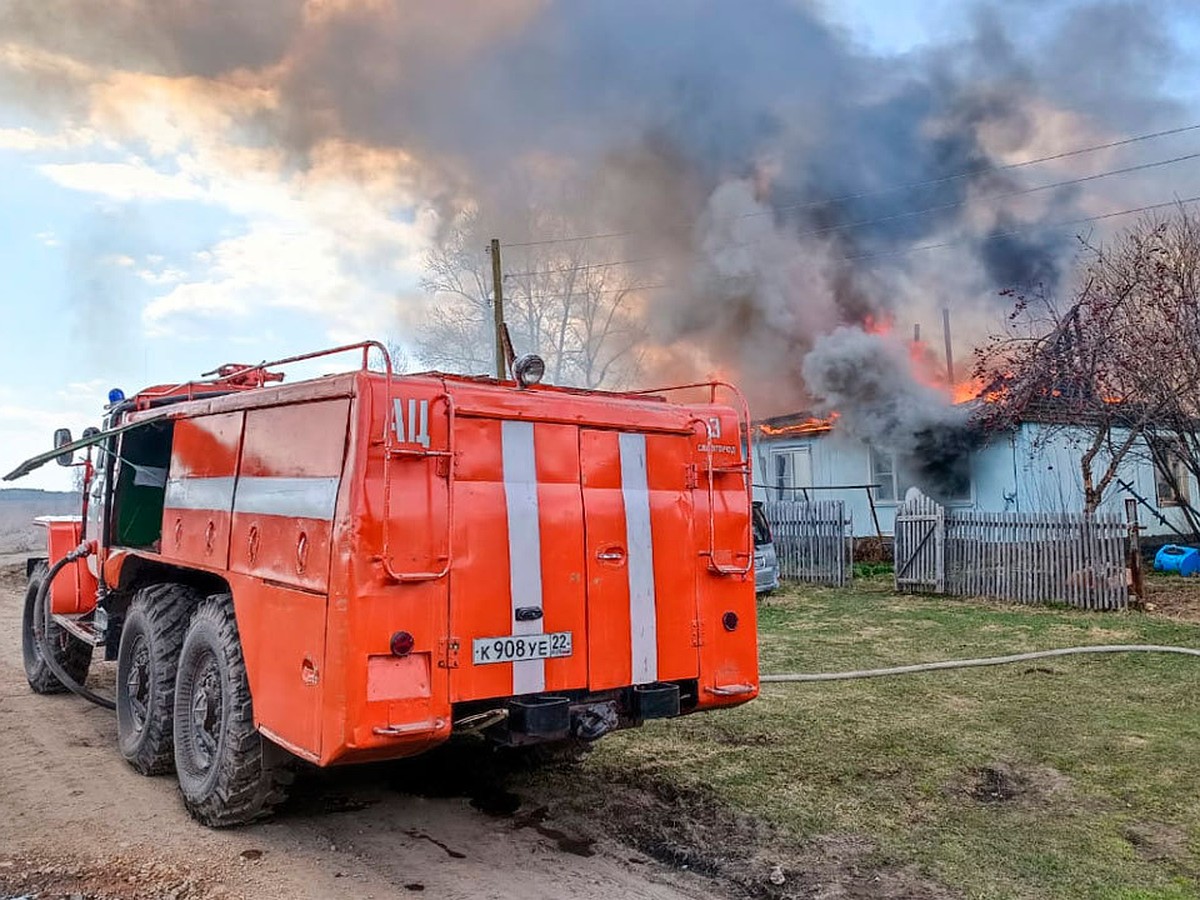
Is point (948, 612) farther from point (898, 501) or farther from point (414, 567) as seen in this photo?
point (414, 567)

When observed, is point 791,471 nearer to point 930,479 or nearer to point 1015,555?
point 930,479

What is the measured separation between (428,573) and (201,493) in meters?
2.10

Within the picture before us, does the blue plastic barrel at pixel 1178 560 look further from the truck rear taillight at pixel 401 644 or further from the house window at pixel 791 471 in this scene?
the truck rear taillight at pixel 401 644

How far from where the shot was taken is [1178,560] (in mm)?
15758

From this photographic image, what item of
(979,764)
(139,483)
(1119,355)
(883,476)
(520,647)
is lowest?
(979,764)

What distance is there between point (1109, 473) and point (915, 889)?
13155mm

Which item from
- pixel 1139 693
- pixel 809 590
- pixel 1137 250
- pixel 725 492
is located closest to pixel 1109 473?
pixel 1137 250

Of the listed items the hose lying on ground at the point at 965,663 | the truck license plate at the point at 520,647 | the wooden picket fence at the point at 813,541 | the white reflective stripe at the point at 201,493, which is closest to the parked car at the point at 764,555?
the wooden picket fence at the point at 813,541

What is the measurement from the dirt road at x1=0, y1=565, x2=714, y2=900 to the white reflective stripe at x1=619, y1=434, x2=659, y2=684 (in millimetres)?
967

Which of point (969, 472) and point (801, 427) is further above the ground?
point (801, 427)

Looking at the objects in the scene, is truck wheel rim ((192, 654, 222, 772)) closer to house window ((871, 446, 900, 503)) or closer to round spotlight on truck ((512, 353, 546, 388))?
round spotlight on truck ((512, 353, 546, 388))

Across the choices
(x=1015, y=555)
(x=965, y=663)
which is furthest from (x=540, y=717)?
(x=1015, y=555)

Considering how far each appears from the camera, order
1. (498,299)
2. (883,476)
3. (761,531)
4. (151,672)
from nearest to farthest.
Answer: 1. (151,672)
2. (761,531)
3. (498,299)
4. (883,476)

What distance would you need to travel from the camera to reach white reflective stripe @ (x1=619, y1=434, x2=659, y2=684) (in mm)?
4676
